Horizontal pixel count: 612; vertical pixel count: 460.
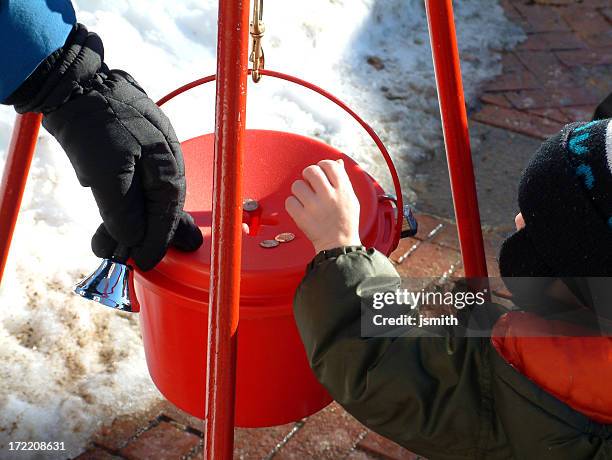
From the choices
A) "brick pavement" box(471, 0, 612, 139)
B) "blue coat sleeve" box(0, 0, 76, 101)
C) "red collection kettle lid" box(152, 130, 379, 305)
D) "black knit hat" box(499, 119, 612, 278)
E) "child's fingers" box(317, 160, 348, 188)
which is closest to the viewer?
"black knit hat" box(499, 119, 612, 278)

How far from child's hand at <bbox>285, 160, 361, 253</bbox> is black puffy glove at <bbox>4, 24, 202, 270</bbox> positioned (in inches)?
8.7

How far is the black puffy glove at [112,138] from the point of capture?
4.16 ft

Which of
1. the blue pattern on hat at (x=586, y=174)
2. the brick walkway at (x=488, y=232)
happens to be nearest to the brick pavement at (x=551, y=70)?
the brick walkway at (x=488, y=232)

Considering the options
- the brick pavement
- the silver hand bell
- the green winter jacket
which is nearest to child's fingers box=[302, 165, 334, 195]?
the green winter jacket

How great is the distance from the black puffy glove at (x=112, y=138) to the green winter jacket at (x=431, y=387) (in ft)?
0.97

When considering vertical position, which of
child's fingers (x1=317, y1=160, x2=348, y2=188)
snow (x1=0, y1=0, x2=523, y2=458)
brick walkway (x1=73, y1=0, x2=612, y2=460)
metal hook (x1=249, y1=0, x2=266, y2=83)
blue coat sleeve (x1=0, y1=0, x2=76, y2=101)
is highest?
blue coat sleeve (x1=0, y1=0, x2=76, y2=101)

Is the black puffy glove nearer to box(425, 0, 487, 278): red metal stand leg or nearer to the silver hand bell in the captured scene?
the silver hand bell

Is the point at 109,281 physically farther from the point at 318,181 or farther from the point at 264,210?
the point at 318,181

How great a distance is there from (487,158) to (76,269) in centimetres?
140

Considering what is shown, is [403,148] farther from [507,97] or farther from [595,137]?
[595,137]

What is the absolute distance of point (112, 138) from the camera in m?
1.28

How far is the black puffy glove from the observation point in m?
1.27

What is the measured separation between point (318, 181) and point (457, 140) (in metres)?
0.29

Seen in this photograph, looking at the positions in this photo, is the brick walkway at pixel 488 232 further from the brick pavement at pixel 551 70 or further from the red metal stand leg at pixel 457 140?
the red metal stand leg at pixel 457 140
